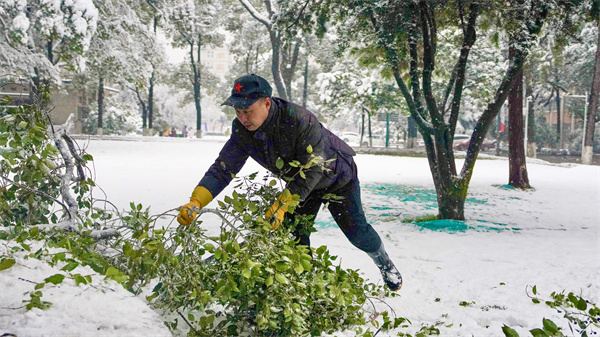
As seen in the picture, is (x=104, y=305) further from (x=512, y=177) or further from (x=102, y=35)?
(x=102, y=35)

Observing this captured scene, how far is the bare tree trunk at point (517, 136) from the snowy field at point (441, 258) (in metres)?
0.42

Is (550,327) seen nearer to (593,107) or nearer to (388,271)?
(388,271)

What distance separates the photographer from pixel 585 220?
307 inches

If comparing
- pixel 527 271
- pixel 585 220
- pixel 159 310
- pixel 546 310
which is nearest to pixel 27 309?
pixel 159 310

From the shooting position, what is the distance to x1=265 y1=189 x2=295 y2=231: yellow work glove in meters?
2.52

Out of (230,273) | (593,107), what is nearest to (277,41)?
(593,107)

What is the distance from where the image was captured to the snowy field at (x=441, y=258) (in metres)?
2.12

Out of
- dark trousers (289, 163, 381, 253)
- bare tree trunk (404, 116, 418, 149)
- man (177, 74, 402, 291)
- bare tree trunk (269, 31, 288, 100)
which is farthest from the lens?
bare tree trunk (404, 116, 418, 149)

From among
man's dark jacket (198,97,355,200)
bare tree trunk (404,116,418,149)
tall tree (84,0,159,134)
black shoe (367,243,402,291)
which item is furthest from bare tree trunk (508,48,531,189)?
bare tree trunk (404,116,418,149)

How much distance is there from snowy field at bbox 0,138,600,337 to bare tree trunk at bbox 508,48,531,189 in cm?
42

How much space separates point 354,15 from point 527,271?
439 centimetres

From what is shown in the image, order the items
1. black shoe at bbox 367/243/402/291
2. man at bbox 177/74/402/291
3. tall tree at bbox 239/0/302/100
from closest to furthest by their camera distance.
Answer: man at bbox 177/74/402/291 → black shoe at bbox 367/243/402/291 → tall tree at bbox 239/0/302/100

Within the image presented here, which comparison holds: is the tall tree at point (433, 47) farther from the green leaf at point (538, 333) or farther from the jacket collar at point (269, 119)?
the green leaf at point (538, 333)

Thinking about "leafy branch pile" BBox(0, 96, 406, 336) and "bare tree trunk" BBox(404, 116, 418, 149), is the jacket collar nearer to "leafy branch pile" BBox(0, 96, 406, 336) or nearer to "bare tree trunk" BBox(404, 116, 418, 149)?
"leafy branch pile" BBox(0, 96, 406, 336)
